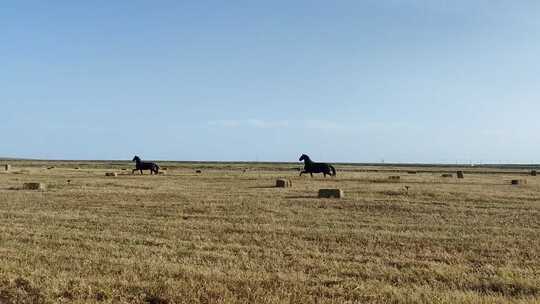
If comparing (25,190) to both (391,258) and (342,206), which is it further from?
(391,258)

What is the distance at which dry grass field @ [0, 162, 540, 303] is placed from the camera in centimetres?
928

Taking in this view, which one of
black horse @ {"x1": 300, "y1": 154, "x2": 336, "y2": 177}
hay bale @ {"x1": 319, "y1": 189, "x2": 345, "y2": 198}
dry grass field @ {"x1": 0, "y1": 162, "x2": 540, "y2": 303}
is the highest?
black horse @ {"x1": 300, "y1": 154, "x2": 336, "y2": 177}

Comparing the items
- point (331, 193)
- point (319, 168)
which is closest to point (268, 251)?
point (331, 193)

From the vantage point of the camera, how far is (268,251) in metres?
13.3

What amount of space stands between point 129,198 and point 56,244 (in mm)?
12173

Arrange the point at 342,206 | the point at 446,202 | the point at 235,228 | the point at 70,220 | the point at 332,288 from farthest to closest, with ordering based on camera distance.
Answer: the point at 446,202 < the point at 342,206 < the point at 70,220 < the point at 235,228 < the point at 332,288

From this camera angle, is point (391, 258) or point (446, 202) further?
point (446, 202)

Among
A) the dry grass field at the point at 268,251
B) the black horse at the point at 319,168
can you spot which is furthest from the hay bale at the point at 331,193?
the black horse at the point at 319,168

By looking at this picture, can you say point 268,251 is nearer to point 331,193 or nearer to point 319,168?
point 331,193

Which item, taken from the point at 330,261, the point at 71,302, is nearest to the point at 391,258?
A: the point at 330,261

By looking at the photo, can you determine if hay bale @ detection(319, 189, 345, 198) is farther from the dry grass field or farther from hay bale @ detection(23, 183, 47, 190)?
hay bale @ detection(23, 183, 47, 190)

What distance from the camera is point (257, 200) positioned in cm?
2505

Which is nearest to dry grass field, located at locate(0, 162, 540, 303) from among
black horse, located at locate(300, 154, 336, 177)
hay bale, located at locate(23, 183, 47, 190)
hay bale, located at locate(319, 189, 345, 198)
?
hay bale, located at locate(319, 189, 345, 198)

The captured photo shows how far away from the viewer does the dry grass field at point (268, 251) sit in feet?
30.5
